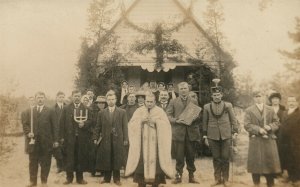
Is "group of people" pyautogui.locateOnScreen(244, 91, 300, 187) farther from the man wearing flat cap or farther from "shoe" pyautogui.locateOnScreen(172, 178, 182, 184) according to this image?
"shoe" pyautogui.locateOnScreen(172, 178, 182, 184)

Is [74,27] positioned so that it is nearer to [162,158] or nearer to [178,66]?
[178,66]

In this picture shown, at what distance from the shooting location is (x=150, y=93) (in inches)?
167

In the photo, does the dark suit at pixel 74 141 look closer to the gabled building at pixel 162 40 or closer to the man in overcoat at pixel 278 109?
the gabled building at pixel 162 40

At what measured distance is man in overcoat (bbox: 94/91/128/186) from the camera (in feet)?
13.7

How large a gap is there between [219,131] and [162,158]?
2.37 ft

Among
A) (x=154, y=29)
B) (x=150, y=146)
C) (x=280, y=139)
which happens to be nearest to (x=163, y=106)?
(x=150, y=146)

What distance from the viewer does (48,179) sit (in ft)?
14.1

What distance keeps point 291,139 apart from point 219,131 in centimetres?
91

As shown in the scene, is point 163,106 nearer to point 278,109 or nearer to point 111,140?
point 111,140

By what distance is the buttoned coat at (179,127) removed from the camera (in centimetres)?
418

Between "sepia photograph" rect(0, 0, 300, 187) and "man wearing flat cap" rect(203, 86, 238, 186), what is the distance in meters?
0.01

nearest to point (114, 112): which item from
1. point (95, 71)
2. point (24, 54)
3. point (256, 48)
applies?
point (95, 71)

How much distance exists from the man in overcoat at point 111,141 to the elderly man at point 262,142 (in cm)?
145

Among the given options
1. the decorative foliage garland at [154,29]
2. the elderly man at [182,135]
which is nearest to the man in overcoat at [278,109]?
the elderly man at [182,135]
